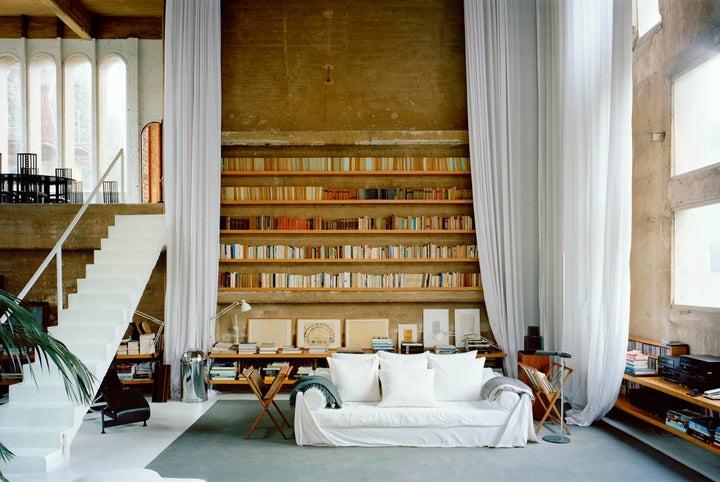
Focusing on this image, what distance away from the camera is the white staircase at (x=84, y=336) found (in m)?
5.52

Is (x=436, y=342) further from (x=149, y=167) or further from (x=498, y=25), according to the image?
(x=149, y=167)

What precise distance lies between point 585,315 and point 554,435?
1473mm

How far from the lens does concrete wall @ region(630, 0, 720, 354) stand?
5691mm

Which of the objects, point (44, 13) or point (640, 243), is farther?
point (44, 13)

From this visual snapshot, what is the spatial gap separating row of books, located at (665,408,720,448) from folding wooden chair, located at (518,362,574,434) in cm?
111

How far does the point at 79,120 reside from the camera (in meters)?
12.2

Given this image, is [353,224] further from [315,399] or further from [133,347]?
[133,347]

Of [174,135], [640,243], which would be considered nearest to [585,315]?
[640,243]

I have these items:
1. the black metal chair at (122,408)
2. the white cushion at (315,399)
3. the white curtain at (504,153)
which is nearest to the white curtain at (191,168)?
the black metal chair at (122,408)

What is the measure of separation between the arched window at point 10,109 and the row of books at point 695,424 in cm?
1213

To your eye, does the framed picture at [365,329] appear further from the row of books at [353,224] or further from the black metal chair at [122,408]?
the black metal chair at [122,408]

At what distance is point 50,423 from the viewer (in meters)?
5.74

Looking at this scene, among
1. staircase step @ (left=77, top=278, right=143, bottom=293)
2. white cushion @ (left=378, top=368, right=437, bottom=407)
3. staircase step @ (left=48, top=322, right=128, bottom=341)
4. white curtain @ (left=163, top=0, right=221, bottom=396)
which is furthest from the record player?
staircase step @ (left=77, top=278, right=143, bottom=293)

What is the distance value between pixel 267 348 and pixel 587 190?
4811 millimetres
